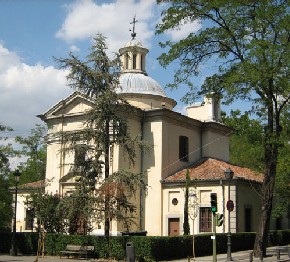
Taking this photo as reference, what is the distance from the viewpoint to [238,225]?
30891 mm

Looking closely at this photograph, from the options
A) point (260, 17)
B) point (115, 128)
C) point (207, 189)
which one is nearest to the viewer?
point (260, 17)

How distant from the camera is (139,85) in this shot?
40469 millimetres

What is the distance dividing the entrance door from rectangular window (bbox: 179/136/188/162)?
16.8 feet

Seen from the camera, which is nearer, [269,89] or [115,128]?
[269,89]

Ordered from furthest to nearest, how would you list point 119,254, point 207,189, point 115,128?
1. point 207,189
2. point 115,128
3. point 119,254

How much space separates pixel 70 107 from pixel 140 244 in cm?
1524

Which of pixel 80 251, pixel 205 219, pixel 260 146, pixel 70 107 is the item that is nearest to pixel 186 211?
pixel 205 219

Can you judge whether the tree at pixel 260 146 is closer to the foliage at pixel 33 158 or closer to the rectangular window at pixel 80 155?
the rectangular window at pixel 80 155

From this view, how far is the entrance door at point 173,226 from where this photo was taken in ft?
107

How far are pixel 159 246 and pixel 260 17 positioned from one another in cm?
1180

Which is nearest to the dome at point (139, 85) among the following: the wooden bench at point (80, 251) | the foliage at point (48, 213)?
the foliage at point (48, 213)

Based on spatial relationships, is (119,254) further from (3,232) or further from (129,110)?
(3,232)

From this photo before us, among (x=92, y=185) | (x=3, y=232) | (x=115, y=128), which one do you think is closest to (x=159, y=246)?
(x=92, y=185)

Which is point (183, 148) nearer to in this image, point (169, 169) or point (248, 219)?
point (169, 169)
